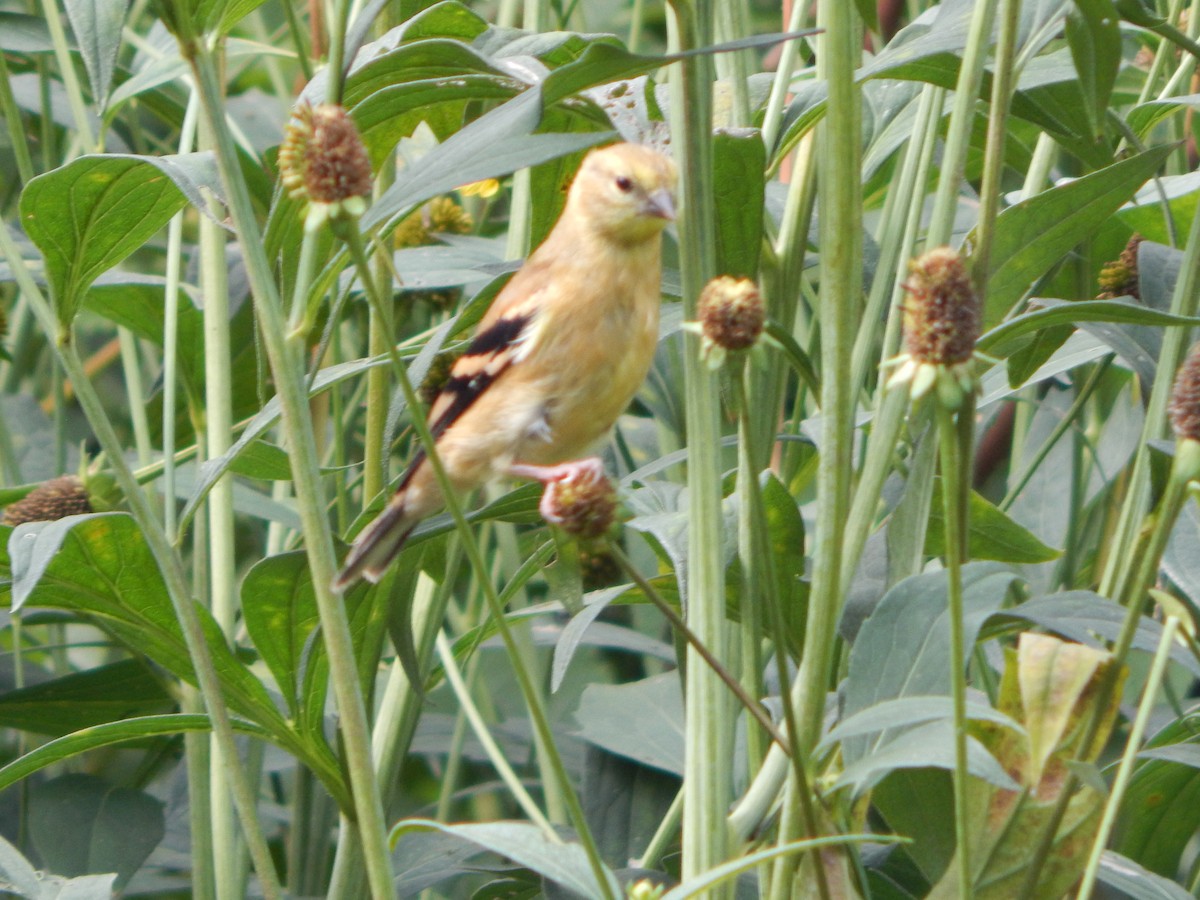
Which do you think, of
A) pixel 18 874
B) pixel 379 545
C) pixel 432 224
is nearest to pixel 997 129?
pixel 379 545

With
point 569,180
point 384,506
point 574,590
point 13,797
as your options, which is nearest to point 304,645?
point 384,506

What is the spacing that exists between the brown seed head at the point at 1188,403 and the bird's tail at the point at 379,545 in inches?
29.0

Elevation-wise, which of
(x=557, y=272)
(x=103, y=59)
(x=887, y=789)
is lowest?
(x=887, y=789)

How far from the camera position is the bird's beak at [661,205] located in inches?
53.6

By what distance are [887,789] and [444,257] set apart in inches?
30.9

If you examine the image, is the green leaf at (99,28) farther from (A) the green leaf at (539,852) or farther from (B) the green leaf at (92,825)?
(B) the green leaf at (92,825)

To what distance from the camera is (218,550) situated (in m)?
1.55

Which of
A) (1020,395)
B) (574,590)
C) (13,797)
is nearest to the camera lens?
(574,590)

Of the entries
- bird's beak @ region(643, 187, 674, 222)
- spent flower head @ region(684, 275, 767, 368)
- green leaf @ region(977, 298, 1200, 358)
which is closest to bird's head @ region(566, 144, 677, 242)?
bird's beak @ region(643, 187, 674, 222)

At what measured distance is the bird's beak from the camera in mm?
1362

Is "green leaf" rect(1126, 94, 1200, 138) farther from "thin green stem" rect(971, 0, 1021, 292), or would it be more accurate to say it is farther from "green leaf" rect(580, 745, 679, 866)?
"green leaf" rect(580, 745, 679, 866)

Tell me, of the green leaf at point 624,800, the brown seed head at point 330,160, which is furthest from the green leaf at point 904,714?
the green leaf at point 624,800

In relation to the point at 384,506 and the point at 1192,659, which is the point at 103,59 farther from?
the point at 1192,659

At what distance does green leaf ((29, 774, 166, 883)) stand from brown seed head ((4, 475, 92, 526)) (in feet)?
1.28
